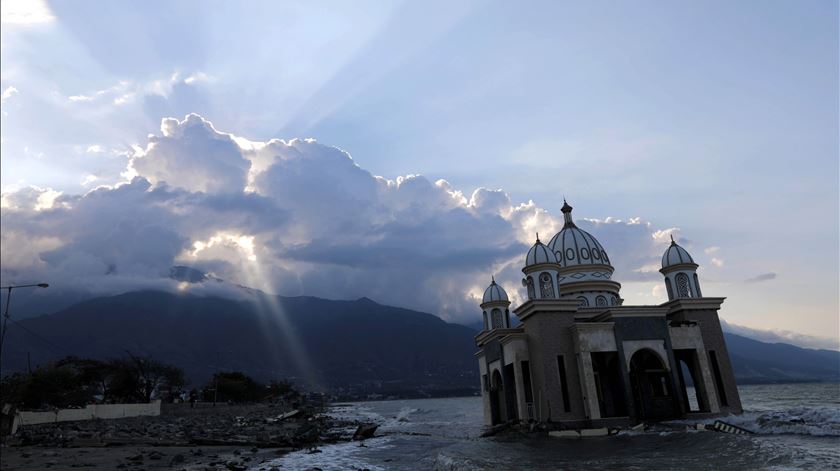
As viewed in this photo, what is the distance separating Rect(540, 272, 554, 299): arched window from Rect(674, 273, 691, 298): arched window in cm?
864

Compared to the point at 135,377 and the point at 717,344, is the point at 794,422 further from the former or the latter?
the point at 135,377

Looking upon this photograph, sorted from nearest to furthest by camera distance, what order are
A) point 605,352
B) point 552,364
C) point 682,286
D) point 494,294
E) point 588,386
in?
point 588,386 < point 552,364 < point 605,352 < point 682,286 < point 494,294

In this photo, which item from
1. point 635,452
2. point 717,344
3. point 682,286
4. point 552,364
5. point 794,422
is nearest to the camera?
point 635,452

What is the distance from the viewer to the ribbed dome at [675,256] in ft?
122

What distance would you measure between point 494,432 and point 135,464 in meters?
20.4

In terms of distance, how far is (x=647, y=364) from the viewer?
38719 millimetres

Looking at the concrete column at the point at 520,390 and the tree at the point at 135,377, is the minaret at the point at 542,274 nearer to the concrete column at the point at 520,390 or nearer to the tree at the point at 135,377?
the concrete column at the point at 520,390

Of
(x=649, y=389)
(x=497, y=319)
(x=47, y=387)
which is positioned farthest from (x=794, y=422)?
(x=47, y=387)

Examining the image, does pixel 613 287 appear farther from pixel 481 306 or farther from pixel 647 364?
pixel 481 306

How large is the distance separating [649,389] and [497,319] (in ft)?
38.3

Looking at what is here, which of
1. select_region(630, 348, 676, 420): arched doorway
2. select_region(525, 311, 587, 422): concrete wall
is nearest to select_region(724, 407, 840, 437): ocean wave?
select_region(630, 348, 676, 420): arched doorway

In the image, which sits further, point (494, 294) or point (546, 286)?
point (494, 294)

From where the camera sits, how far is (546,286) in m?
35.8

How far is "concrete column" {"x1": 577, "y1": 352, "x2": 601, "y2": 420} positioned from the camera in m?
31.2
